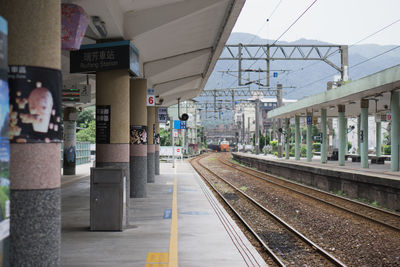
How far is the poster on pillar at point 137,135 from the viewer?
16375mm

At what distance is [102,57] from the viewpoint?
10570 millimetres

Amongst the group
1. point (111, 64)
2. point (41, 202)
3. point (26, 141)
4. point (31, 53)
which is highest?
point (111, 64)

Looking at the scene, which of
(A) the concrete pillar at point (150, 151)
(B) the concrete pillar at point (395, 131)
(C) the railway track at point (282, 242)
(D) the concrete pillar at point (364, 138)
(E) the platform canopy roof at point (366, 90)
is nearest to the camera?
(C) the railway track at point (282, 242)

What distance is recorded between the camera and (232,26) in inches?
542

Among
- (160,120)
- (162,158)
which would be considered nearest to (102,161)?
(160,120)

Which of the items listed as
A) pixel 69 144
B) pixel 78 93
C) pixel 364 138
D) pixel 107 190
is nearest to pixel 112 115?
pixel 107 190

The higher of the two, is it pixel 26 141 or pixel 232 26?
pixel 232 26

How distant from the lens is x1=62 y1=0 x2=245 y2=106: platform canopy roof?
35.7 ft

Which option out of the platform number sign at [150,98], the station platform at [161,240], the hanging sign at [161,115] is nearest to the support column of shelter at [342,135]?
the hanging sign at [161,115]

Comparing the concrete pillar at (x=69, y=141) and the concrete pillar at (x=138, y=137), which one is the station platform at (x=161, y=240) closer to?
the concrete pillar at (x=138, y=137)

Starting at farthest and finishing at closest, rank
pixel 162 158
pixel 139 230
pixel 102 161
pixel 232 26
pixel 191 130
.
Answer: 1. pixel 191 130
2. pixel 162 158
3. pixel 232 26
4. pixel 102 161
5. pixel 139 230

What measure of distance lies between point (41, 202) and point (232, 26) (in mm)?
10113

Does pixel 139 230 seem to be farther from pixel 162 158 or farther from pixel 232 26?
pixel 162 158

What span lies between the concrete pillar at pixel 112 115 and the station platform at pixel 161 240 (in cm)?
160
